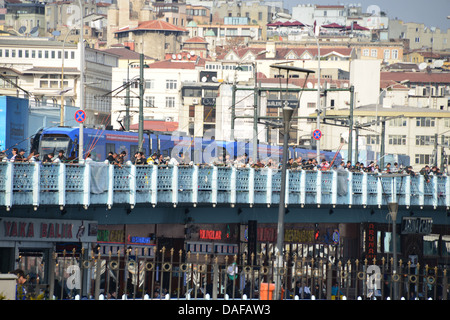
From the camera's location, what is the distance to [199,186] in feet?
134

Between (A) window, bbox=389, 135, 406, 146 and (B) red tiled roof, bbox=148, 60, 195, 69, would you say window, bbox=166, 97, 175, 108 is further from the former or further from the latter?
(A) window, bbox=389, 135, 406, 146

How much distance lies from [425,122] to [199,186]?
9507 cm

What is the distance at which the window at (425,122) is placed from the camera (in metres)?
131

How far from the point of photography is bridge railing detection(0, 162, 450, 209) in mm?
34406

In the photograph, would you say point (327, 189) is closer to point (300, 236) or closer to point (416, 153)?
point (300, 236)

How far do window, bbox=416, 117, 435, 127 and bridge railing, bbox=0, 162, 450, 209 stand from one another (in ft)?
268

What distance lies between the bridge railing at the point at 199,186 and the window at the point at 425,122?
8162 cm

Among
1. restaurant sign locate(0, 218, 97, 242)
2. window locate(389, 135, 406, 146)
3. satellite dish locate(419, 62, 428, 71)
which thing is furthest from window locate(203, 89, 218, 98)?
restaurant sign locate(0, 218, 97, 242)

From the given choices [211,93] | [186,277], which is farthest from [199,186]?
[211,93]

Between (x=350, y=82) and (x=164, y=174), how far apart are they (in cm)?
11177

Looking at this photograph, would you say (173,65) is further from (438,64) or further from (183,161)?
(183,161)

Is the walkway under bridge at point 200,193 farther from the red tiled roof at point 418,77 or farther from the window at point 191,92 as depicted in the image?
the red tiled roof at point 418,77

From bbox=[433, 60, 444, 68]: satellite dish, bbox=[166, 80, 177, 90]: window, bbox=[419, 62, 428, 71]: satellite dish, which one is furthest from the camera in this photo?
bbox=[433, 60, 444, 68]: satellite dish

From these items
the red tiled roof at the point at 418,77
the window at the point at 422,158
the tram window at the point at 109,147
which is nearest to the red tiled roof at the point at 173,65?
the red tiled roof at the point at 418,77
